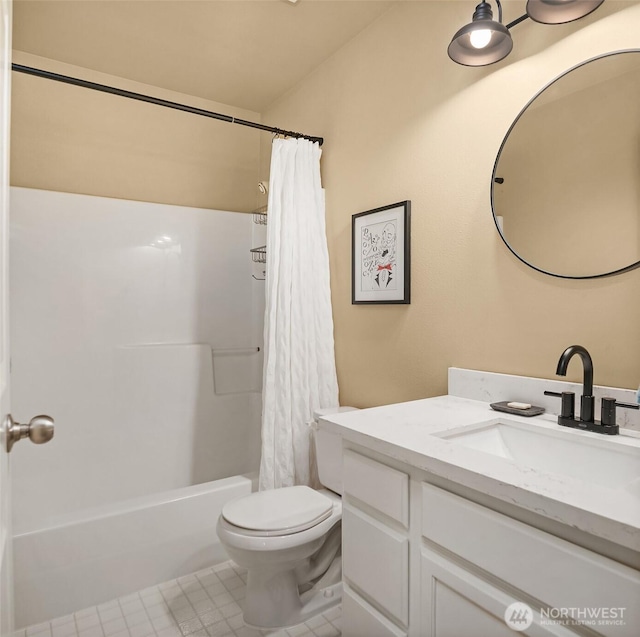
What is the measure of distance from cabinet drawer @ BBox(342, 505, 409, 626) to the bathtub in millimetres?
1046

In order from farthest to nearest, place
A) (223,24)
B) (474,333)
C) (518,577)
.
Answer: (223,24) → (474,333) → (518,577)

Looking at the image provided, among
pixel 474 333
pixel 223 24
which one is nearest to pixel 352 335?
pixel 474 333

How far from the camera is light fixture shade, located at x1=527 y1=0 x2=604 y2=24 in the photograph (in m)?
1.19

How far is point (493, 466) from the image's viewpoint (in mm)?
904

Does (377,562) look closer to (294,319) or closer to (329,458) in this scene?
(329,458)

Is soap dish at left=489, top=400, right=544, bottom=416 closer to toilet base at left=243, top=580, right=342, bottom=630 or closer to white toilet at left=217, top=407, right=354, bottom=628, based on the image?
white toilet at left=217, top=407, right=354, bottom=628

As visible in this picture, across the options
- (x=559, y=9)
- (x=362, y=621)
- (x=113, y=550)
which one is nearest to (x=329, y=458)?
(x=362, y=621)

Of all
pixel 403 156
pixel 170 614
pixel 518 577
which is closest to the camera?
pixel 518 577

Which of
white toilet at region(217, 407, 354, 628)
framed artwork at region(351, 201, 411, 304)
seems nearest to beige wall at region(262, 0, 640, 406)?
framed artwork at region(351, 201, 411, 304)

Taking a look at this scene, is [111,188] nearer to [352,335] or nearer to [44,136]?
[44,136]

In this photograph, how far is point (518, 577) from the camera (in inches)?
32.4

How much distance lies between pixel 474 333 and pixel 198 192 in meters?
2.07

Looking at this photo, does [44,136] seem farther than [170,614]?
Yes

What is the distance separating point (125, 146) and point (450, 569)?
2.73 meters
